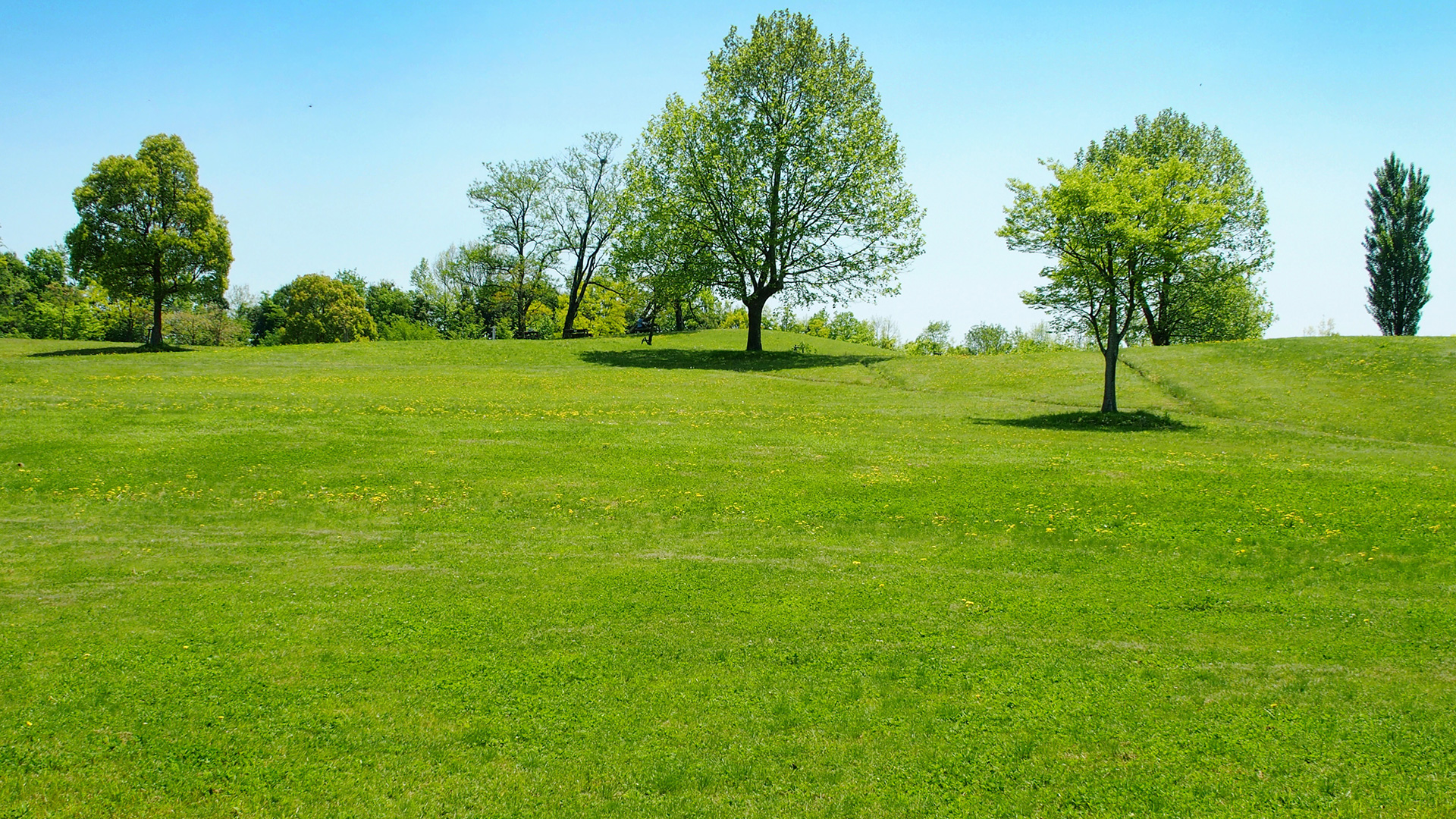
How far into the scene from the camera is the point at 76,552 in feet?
54.1

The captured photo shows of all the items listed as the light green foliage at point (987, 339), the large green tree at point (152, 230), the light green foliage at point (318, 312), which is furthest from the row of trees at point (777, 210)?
the light green foliage at point (987, 339)

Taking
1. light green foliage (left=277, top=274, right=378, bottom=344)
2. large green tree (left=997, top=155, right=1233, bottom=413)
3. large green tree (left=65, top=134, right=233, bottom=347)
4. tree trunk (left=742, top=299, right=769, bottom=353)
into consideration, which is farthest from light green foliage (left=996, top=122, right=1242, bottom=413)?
light green foliage (left=277, top=274, right=378, bottom=344)

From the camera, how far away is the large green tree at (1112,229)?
113ft

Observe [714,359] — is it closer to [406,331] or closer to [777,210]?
[777,210]

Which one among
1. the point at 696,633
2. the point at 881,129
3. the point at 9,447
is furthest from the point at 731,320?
the point at 696,633

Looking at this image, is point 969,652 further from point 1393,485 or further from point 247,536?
point 1393,485

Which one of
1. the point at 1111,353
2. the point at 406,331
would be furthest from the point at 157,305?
the point at 1111,353

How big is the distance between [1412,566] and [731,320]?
105 m

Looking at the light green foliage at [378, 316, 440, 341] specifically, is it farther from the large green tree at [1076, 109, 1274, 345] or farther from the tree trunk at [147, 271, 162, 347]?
the large green tree at [1076, 109, 1274, 345]

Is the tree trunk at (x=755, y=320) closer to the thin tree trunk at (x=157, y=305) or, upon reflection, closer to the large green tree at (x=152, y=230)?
the large green tree at (x=152, y=230)

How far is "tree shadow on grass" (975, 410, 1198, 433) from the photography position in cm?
3441

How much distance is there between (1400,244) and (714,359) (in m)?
60.5

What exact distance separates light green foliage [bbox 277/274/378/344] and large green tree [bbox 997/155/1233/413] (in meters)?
103

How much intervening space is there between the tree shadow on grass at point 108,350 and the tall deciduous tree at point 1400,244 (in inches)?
3845
